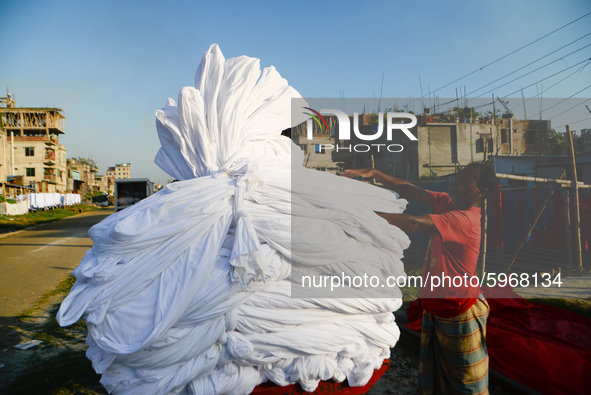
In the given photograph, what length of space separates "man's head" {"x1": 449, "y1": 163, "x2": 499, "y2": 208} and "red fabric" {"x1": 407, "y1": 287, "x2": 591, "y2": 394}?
140 centimetres

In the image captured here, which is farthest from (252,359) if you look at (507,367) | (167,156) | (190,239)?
(507,367)

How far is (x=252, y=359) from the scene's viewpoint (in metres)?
1.53

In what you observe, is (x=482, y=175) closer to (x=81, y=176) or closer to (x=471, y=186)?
(x=471, y=186)

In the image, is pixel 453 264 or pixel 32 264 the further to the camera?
pixel 32 264

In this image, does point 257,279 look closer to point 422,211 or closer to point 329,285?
point 329,285

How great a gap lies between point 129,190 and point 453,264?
527 centimetres

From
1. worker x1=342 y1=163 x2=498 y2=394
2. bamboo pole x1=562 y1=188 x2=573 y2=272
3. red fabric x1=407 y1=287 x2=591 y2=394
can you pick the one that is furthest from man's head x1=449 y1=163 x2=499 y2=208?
bamboo pole x1=562 y1=188 x2=573 y2=272

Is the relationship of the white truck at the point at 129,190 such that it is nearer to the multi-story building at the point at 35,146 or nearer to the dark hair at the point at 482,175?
the dark hair at the point at 482,175

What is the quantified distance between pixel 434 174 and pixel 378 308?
2498mm

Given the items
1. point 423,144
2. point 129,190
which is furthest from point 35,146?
point 423,144

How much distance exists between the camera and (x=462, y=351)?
2.12 m

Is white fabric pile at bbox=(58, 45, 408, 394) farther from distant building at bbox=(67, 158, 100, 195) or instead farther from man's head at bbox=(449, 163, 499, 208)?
distant building at bbox=(67, 158, 100, 195)

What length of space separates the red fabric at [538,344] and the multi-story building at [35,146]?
143 ft

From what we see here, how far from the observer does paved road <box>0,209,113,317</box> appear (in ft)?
18.0
